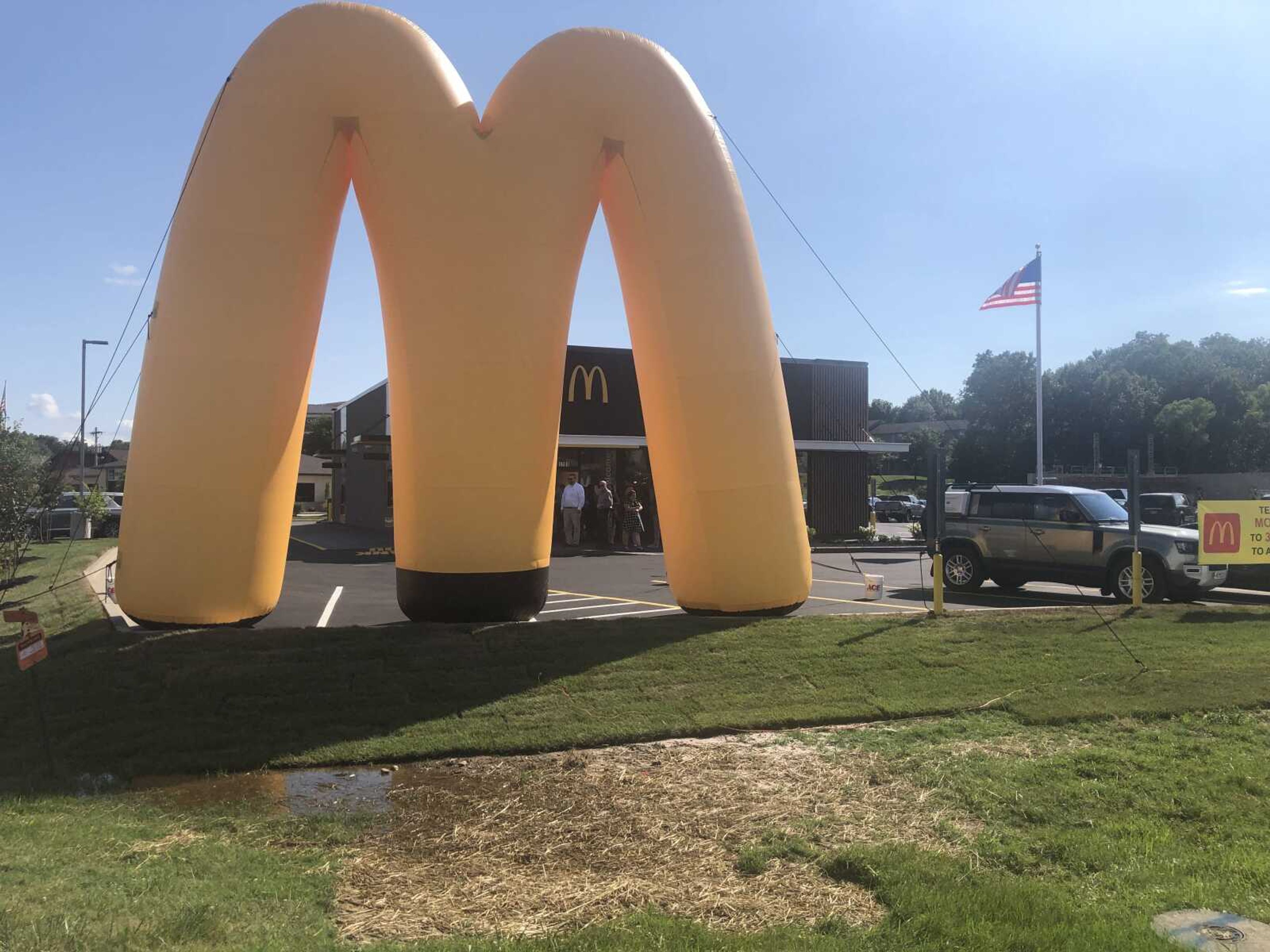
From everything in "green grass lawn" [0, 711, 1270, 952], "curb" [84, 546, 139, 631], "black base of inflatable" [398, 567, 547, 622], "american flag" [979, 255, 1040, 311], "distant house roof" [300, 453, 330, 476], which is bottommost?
"green grass lawn" [0, 711, 1270, 952]

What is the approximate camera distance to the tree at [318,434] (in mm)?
72750

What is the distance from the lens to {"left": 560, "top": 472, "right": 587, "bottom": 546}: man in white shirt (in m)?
23.4

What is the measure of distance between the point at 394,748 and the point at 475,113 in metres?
6.19

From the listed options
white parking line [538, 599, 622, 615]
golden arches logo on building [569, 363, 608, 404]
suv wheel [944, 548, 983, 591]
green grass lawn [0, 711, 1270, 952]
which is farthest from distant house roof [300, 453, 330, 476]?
green grass lawn [0, 711, 1270, 952]

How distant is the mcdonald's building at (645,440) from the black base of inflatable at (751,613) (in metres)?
12.3

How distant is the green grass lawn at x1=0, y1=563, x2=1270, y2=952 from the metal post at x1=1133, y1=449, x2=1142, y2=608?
37 cm

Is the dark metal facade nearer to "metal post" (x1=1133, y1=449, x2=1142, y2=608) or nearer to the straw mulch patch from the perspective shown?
"metal post" (x1=1133, y1=449, x2=1142, y2=608)

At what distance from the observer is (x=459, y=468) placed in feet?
29.5

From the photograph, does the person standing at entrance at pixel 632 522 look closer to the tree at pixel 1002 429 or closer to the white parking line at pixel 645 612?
the white parking line at pixel 645 612

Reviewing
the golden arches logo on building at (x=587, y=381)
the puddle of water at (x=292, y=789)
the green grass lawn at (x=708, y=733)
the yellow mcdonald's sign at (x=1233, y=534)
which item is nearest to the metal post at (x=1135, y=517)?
the green grass lawn at (x=708, y=733)

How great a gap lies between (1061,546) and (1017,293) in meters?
14.1

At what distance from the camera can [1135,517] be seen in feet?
39.5

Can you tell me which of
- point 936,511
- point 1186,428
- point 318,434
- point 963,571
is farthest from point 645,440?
point 318,434

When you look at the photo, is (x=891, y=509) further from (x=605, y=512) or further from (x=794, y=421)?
(x=605, y=512)
